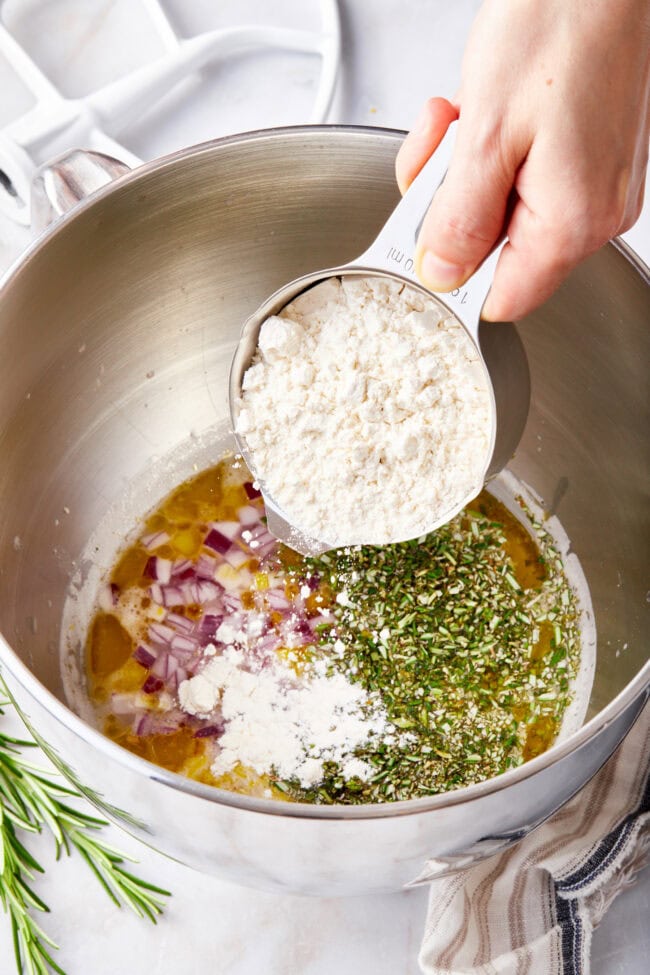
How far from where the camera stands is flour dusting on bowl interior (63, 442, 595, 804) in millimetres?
1401

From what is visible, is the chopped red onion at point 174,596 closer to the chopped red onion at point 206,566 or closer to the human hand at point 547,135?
the chopped red onion at point 206,566

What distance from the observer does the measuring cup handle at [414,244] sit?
1.17 metres

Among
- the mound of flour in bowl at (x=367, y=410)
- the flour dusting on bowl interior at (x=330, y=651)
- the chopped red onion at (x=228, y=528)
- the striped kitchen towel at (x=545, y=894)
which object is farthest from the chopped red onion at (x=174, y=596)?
the striped kitchen towel at (x=545, y=894)

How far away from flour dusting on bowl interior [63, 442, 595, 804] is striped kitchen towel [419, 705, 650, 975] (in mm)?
129

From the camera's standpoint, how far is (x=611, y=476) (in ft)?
5.08

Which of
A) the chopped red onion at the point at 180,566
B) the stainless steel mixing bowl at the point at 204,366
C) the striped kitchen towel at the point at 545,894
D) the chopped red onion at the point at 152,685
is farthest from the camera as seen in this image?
the chopped red onion at the point at 180,566

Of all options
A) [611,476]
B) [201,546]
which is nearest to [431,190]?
[611,476]

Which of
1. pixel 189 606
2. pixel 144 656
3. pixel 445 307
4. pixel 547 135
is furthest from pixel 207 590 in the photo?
pixel 547 135

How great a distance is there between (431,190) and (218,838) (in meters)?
0.74

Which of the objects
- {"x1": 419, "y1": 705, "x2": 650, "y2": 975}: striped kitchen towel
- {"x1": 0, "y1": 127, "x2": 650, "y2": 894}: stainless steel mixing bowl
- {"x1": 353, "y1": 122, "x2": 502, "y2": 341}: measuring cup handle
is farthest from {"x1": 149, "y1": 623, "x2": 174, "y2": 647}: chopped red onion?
{"x1": 353, "y1": 122, "x2": 502, "y2": 341}: measuring cup handle

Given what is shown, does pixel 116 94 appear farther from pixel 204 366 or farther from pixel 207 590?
pixel 207 590

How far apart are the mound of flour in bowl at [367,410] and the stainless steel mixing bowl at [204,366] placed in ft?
0.38

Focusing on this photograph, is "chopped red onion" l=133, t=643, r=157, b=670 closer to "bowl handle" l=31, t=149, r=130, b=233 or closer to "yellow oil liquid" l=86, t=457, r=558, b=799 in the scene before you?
"yellow oil liquid" l=86, t=457, r=558, b=799

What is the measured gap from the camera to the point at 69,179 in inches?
54.5
